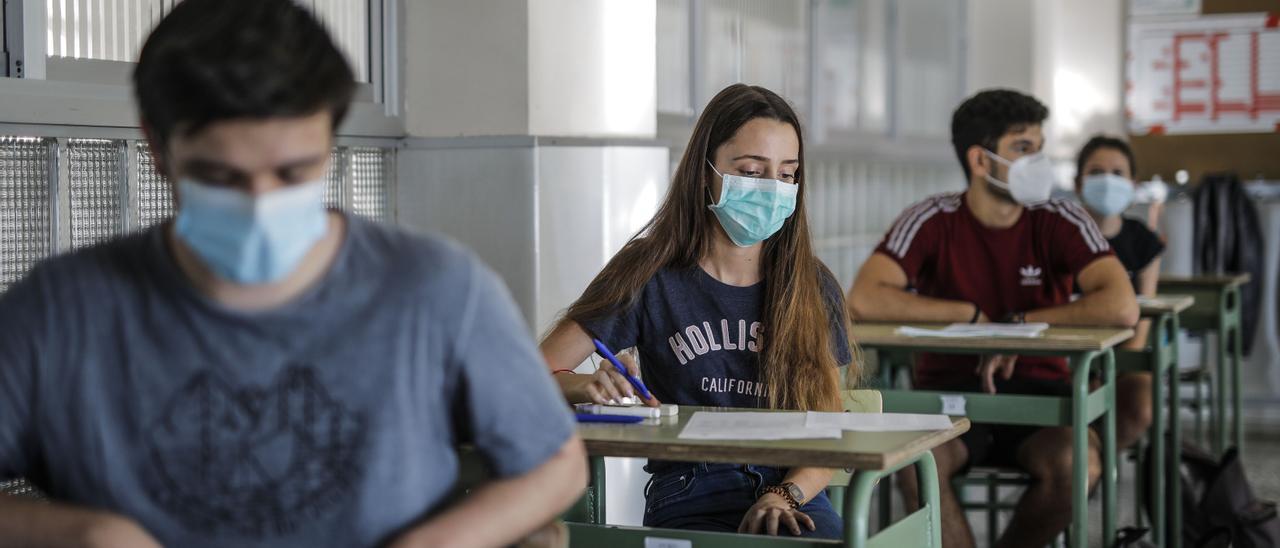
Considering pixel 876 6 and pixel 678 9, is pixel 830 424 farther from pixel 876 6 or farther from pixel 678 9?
pixel 876 6

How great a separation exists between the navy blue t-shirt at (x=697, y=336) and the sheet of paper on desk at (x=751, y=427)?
22cm

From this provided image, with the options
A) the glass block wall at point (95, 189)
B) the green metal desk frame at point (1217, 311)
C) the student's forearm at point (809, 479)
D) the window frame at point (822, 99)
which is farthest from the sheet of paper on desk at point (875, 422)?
the green metal desk frame at point (1217, 311)

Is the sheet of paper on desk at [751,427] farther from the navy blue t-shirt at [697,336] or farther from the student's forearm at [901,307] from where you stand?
the student's forearm at [901,307]

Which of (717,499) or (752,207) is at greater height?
(752,207)

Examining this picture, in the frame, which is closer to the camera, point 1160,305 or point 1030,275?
point 1030,275

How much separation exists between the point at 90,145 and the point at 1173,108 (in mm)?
6377

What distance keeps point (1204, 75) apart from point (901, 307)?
184 inches

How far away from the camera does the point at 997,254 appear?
3.64 metres

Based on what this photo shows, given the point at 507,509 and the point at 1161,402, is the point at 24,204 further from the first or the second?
the point at 1161,402

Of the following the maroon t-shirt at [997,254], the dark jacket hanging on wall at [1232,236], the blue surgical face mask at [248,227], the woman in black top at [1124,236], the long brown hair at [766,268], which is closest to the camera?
the blue surgical face mask at [248,227]

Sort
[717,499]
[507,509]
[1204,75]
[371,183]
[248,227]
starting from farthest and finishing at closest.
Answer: [1204,75] < [371,183] < [717,499] < [507,509] < [248,227]

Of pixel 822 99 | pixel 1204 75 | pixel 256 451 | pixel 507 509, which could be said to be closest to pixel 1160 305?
pixel 822 99

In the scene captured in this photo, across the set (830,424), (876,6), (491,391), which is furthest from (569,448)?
(876,6)

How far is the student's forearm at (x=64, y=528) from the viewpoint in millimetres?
1204
